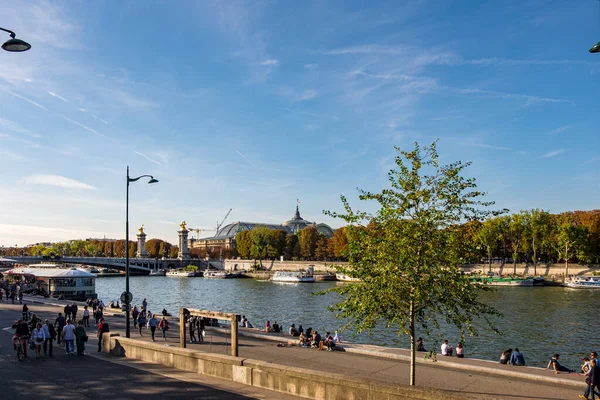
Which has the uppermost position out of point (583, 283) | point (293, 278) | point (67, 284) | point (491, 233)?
point (491, 233)

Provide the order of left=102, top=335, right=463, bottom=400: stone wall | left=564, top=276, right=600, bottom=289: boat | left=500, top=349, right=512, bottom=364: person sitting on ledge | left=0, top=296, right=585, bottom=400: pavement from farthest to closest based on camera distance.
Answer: left=564, top=276, right=600, bottom=289: boat → left=500, top=349, right=512, bottom=364: person sitting on ledge → left=0, top=296, right=585, bottom=400: pavement → left=102, top=335, right=463, bottom=400: stone wall

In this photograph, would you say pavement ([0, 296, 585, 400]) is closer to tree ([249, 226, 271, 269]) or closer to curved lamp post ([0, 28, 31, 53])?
curved lamp post ([0, 28, 31, 53])

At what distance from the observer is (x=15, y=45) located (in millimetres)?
11133

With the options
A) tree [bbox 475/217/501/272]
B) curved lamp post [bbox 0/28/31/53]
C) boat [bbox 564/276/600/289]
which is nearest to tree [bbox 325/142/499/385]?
curved lamp post [bbox 0/28/31/53]

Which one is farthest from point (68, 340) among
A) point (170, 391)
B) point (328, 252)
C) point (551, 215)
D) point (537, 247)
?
point (328, 252)

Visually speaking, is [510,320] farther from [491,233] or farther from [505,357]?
[491,233]

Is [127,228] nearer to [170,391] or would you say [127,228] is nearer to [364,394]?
[170,391]

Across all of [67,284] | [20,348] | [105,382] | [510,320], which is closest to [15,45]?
[105,382]

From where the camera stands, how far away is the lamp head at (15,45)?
11086 millimetres

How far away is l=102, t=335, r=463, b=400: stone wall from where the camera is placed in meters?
12.1

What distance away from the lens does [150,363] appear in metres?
18.5

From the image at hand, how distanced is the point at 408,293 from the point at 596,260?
359 ft

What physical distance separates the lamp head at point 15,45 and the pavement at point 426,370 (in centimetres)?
1037

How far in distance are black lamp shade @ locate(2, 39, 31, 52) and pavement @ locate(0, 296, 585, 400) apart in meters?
10.4
